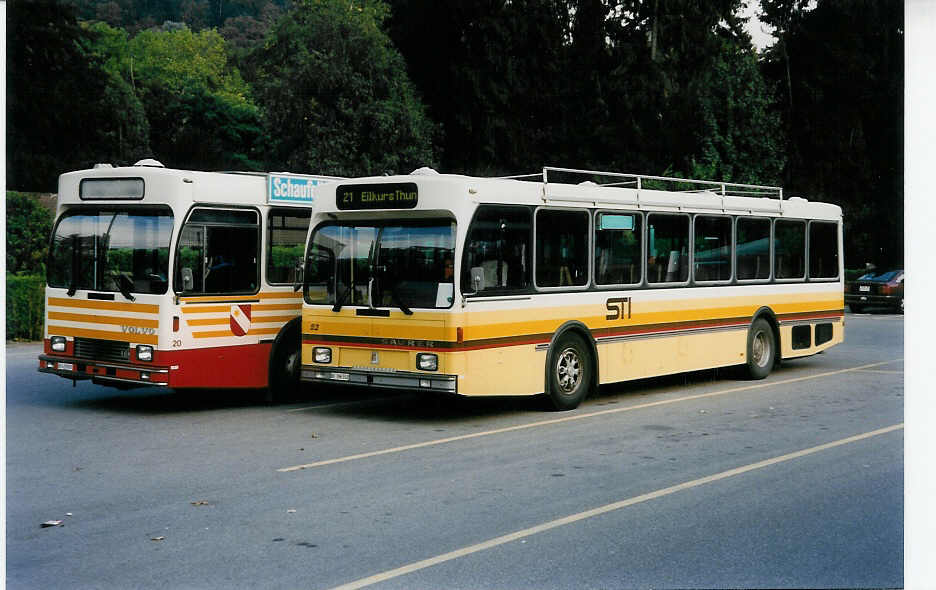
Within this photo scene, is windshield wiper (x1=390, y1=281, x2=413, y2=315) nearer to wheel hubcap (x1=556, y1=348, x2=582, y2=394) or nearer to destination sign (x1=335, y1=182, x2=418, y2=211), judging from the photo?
destination sign (x1=335, y1=182, x2=418, y2=211)

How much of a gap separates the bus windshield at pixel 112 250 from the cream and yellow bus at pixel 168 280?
1cm

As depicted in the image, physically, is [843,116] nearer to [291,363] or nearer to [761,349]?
[761,349]

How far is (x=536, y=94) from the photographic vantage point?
148 ft

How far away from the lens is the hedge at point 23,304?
2130 centimetres

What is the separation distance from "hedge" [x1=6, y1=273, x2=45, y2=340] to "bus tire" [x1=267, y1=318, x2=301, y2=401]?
993 cm

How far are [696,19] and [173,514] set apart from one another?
131ft

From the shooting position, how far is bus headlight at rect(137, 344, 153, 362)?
1188 centimetres

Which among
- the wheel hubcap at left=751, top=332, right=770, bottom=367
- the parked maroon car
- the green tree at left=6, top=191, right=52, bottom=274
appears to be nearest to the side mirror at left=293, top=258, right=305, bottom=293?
the wheel hubcap at left=751, top=332, right=770, bottom=367

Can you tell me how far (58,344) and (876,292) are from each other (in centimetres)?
2690

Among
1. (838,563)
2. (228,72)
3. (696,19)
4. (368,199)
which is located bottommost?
(838,563)

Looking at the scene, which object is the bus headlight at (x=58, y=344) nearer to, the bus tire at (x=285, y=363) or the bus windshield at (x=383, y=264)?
Answer: the bus tire at (x=285, y=363)

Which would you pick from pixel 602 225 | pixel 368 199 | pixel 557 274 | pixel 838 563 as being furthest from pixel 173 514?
pixel 602 225

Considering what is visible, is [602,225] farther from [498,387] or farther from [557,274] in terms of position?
[498,387]

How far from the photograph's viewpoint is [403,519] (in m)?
7.41
